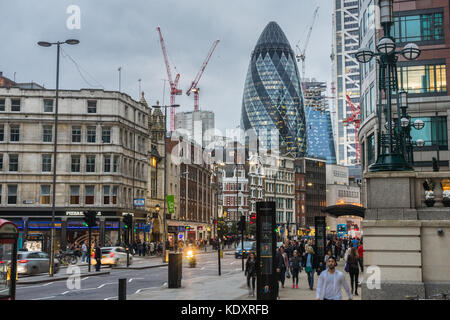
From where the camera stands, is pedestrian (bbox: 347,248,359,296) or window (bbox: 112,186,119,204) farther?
window (bbox: 112,186,119,204)

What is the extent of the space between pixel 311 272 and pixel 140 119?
2045 inches

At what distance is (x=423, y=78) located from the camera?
1944 inches

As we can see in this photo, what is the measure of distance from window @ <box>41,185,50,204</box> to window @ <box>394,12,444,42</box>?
4039 centimetres

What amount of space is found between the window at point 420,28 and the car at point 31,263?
1370 inches

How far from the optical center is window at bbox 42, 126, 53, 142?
6372 cm

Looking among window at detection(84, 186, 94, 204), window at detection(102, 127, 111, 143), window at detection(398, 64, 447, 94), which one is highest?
window at detection(398, 64, 447, 94)

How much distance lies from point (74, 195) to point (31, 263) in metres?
29.6

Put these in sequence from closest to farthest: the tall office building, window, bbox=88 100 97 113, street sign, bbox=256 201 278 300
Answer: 1. street sign, bbox=256 201 278 300
2. the tall office building
3. window, bbox=88 100 97 113

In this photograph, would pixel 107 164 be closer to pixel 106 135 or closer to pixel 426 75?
pixel 106 135

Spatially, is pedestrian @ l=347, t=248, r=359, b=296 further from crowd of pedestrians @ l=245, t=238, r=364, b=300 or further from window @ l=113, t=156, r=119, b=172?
window @ l=113, t=156, r=119, b=172

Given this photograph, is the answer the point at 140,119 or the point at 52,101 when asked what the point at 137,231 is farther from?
the point at 52,101

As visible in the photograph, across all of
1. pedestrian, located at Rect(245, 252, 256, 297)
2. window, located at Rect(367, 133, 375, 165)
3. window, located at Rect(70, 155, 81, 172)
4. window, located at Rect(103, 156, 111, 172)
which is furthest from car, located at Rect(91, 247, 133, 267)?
window, located at Rect(367, 133, 375, 165)

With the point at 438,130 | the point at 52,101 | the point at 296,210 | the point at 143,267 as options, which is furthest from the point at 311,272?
the point at 296,210

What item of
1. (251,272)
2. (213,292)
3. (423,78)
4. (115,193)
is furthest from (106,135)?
(251,272)
